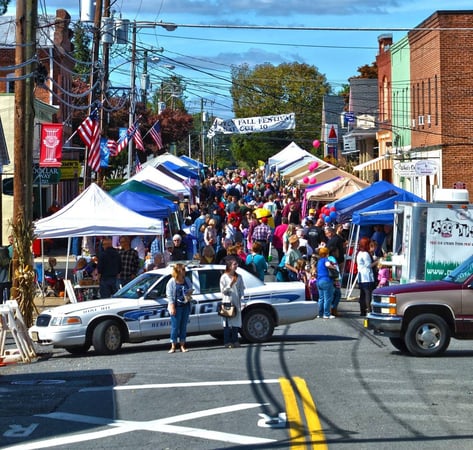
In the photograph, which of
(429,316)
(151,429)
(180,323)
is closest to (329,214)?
(180,323)

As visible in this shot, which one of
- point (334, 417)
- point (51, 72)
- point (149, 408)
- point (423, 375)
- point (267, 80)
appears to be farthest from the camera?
point (267, 80)

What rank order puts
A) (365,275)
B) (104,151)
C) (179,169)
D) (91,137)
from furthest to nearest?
(179,169) → (104,151) → (91,137) → (365,275)

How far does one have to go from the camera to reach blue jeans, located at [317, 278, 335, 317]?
21.5 metres

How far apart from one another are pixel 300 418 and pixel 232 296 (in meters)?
6.24

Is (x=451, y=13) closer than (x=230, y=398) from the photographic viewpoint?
No

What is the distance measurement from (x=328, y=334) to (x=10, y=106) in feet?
69.3

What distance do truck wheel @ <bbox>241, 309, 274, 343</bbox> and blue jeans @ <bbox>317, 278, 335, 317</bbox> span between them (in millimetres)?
3484

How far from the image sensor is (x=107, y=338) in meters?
17.2

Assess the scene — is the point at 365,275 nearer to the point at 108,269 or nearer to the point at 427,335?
the point at 108,269

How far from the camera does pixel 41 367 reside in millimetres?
16359

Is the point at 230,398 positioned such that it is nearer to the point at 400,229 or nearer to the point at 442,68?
the point at 400,229

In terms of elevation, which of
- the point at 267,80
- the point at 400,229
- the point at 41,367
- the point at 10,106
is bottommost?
the point at 41,367

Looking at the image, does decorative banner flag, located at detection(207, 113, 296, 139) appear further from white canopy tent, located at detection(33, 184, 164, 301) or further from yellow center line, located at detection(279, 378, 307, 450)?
yellow center line, located at detection(279, 378, 307, 450)

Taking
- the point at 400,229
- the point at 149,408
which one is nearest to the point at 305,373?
the point at 149,408
